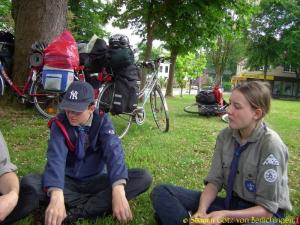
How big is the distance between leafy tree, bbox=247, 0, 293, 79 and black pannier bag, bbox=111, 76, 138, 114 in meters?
44.7

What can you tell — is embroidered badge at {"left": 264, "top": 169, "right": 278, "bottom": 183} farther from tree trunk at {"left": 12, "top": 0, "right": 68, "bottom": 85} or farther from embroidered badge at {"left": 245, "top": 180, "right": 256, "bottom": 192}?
tree trunk at {"left": 12, "top": 0, "right": 68, "bottom": 85}

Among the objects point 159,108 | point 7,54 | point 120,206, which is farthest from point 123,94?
point 7,54

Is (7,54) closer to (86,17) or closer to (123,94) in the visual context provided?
(123,94)

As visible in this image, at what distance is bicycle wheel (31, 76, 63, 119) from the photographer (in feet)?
23.7

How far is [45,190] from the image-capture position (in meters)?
3.19

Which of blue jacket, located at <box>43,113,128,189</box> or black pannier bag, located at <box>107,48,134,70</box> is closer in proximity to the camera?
blue jacket, located at <box>43,113,128,189</box>

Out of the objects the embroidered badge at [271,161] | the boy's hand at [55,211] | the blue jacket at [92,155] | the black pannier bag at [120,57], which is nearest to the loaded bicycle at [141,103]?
the black pannier bag at [120,57]

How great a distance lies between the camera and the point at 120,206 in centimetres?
316

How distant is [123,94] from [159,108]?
6.24 ft

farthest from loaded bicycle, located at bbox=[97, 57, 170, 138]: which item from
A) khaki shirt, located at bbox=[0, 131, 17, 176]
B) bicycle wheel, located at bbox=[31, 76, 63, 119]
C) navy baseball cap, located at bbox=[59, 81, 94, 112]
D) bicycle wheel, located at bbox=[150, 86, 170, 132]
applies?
khaki shirt, located at bbox=[0, 131, 17, 176]

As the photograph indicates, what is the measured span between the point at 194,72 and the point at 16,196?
3497 cm

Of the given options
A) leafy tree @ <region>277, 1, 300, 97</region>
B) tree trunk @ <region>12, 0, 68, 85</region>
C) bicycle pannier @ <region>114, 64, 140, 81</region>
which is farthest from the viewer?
leafy tree @ <region>277, 1, 300, 97</region>

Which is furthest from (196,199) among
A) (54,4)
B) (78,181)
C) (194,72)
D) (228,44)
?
(228,44)

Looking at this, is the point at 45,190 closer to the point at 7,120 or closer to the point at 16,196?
the point at 16,196
